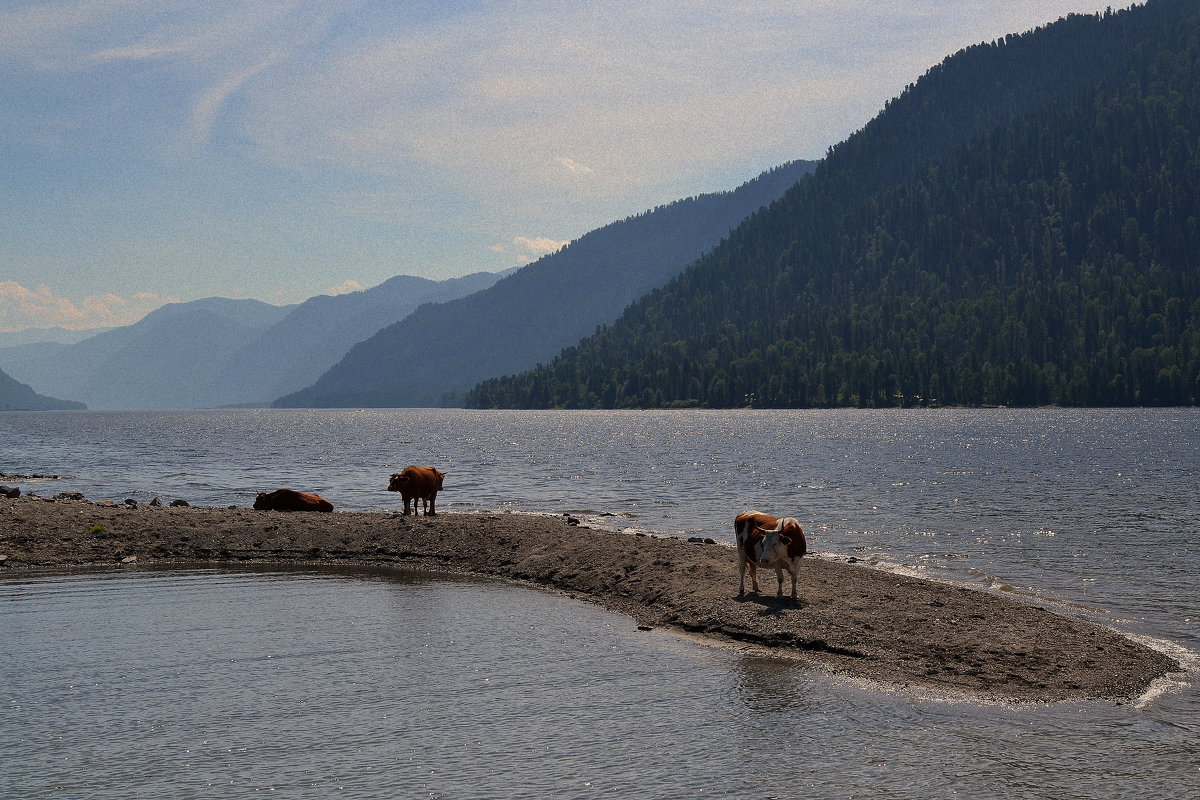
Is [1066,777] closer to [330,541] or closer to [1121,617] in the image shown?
[1121,617]

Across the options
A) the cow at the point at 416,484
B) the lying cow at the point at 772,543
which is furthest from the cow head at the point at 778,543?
the cow at the point at 416,484

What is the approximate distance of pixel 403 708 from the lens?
1609cm

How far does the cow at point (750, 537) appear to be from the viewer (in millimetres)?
24078

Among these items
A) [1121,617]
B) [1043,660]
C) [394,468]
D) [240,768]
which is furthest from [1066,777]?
[394,468]

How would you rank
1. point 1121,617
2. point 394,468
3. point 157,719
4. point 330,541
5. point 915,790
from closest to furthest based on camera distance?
→ 1. point 915,790
2. point 157,719
3. point 1121,617
4. point 330,541
5. point 394,468

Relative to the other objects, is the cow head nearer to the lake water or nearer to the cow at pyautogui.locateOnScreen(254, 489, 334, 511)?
the lake water

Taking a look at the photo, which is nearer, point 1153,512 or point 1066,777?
point 1066,777

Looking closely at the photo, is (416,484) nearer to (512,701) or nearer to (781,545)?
(781,545)

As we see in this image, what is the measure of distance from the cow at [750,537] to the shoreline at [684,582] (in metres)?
0.78

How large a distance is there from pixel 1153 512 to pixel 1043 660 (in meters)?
37.1

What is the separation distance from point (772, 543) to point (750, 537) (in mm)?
935

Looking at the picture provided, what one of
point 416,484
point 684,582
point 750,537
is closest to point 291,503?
point 416,484

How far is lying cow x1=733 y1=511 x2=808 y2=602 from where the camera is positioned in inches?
923

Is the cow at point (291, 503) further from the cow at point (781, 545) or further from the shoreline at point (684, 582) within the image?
the cow at point (781, 545)
